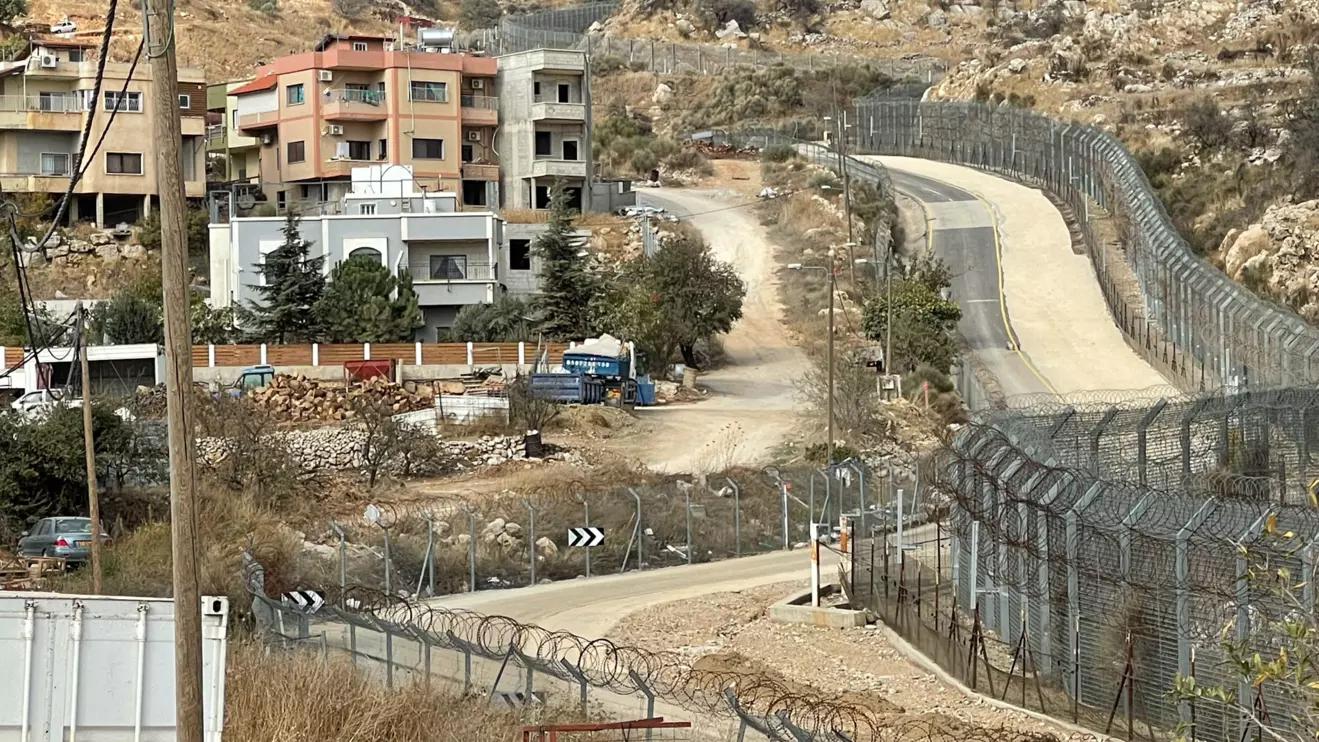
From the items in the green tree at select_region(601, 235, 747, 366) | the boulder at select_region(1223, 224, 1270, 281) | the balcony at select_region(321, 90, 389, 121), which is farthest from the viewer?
the balcony at select_region(321, 90, 389, 121)

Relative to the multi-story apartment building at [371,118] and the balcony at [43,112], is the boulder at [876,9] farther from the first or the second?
the balcony at [43,112]

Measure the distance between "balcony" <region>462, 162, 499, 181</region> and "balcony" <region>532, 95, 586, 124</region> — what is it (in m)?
2.89

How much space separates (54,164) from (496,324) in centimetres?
2500

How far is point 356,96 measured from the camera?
84438 mm

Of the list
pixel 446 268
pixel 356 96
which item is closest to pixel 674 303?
pixel 446 268

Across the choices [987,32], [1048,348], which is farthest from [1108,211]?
[987,32]

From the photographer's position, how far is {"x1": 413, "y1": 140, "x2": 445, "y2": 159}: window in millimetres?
84681

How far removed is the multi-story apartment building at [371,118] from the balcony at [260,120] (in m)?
0.04

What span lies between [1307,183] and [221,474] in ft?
151

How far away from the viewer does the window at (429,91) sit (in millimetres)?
84750

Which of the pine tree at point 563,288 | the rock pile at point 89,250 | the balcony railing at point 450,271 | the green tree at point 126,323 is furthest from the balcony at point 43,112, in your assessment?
the pine tree at point 563,288

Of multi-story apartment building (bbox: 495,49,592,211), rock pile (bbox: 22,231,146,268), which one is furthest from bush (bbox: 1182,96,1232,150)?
rock pile (bbox: 22,231,146,268)

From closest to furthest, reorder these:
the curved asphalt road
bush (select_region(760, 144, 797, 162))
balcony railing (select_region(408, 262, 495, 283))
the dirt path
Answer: the dirt path, the curved asphalt road, balcony railing (select_region(408, 262, 495, 283)), bush (select_region(760, 144, 797, 162))

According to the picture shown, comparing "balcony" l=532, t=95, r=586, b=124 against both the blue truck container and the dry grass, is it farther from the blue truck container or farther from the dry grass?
the dry grass
